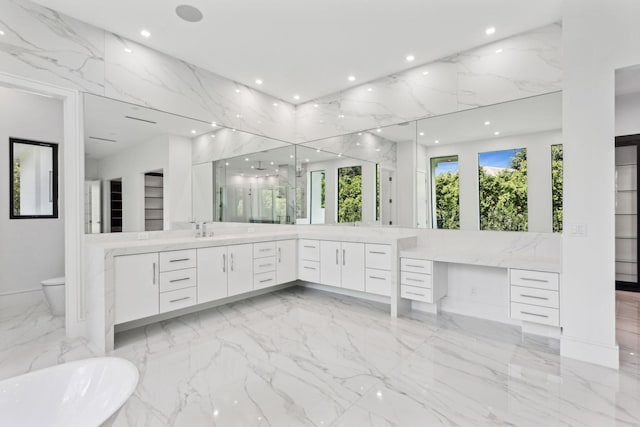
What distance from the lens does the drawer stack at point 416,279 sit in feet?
11.4

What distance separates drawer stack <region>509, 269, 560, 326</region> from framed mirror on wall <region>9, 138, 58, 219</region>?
579 cm

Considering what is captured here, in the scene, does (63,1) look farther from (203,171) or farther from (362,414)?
(362,414)

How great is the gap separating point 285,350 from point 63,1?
3666mm

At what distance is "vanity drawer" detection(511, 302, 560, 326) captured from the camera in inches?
109

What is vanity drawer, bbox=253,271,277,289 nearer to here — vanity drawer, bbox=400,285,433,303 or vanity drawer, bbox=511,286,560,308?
vanity drawer, bbox=400,285,433,303

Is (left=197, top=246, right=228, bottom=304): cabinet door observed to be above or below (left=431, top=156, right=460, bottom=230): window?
below

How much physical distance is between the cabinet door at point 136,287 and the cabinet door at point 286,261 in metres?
1.63

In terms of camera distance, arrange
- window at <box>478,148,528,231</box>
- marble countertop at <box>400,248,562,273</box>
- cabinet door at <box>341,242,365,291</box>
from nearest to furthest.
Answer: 1. marble countertop at <box>400,248,562,273</box>
2. window at <box>478,148,528,231</box>
3. cabinet door at <box>341,242,365,291</box>

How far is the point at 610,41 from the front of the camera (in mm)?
2494

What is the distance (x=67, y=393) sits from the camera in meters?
1.22

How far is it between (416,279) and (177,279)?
256cm

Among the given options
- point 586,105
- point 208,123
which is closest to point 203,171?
point 208,123

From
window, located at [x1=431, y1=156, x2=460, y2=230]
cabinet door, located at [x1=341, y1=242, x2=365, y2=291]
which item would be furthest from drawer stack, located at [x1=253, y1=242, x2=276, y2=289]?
window, located at [x1=431, y1=156, x2=460, y2=230]

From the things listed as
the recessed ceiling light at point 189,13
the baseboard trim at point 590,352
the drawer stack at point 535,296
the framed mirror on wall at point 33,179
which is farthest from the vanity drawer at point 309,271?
the framed mirror on wall at point 33,179
